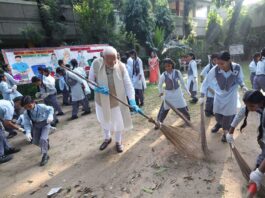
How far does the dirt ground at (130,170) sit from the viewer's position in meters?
3.27

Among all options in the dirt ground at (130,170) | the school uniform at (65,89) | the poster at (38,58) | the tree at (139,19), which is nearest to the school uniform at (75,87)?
the school uniform at (65,89)

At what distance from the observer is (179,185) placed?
3293 millimetres

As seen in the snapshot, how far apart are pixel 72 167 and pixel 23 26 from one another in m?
8.68

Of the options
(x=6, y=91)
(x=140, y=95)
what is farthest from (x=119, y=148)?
(x=6, y=91)

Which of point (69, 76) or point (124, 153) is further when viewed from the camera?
point (69, 76)

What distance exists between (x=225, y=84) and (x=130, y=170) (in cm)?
217

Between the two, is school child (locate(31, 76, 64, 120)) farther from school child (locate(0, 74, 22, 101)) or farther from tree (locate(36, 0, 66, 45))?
tree (locate(36, 0, 66, 45))

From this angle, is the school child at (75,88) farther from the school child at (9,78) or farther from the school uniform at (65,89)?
the school child at (9,78)

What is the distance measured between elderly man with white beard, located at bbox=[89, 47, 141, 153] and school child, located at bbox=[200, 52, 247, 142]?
146 cm

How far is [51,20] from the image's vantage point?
10.6m

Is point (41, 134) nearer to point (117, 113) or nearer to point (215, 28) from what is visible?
point (117, 113)

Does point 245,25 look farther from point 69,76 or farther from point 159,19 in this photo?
point 69,76

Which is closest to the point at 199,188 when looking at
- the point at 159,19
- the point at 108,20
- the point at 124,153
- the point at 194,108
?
the point at 124,153

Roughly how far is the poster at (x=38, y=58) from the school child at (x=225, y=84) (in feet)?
20.0
